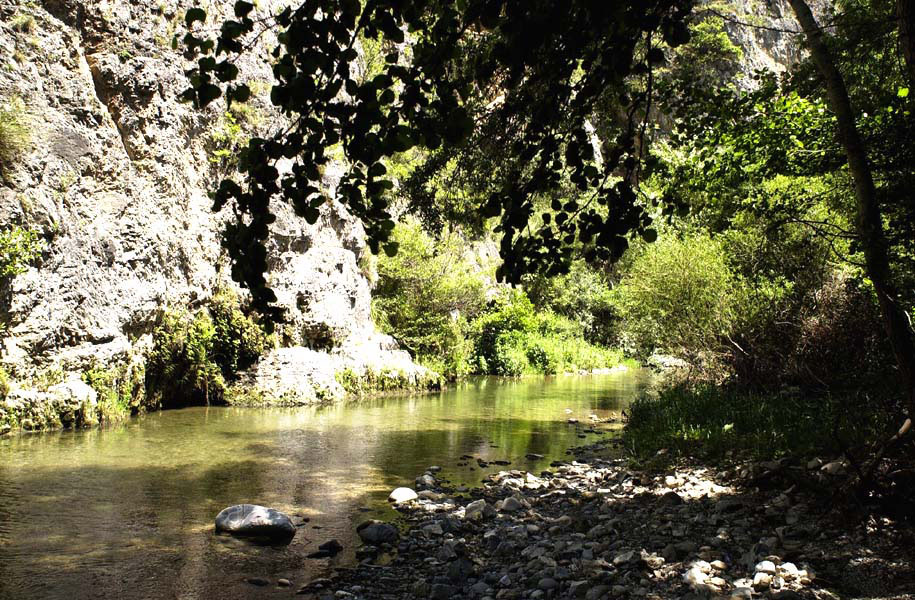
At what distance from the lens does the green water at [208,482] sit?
5.93m

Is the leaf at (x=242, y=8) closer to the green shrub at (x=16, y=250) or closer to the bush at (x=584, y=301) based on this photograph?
the green shrub at (x=16, y=250)

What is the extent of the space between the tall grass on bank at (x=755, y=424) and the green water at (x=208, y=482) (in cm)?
205

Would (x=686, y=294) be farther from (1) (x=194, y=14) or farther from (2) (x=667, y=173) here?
(1) (x=194, y=14)

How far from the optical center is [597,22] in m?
2.50

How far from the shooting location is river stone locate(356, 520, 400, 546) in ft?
22.7

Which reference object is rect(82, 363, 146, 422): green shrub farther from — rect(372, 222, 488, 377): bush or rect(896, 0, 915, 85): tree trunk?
rect(896, 0, 915, 85): tree trunk

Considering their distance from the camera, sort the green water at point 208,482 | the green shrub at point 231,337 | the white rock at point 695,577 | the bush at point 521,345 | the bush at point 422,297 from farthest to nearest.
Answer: the bush at point 521,345 < the bush at point 422,297 < the green shrub at point 231,337 < the green water at point 208,482 < the white rock at point 695,577

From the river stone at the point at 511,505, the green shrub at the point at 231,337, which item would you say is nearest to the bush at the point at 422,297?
the green shrub at the point at 231,337

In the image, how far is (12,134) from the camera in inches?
497

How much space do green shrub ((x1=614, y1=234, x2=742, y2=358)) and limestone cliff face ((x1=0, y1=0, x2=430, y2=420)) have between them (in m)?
9.39

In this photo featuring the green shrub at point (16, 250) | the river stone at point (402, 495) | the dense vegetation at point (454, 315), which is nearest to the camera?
the river stone at point (402, 495)

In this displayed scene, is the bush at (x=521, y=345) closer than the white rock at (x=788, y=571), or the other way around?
the white rock at (x=788, y=571)

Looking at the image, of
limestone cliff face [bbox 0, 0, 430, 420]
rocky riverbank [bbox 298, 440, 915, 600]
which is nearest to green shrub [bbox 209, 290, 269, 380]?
limestone cliff face [bbox 0, 0, 430, 420]

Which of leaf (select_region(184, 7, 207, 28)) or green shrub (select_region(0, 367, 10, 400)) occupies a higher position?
leaf (select_region(184, 7, 207, 28))
